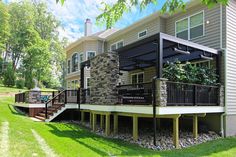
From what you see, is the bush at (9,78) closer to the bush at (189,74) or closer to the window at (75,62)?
the window at (75,62)

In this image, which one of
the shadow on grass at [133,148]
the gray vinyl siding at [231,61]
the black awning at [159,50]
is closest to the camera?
the shadow on grass at [133,148]

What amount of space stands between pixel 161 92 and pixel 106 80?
355cm

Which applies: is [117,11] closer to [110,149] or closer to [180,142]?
[110,149]

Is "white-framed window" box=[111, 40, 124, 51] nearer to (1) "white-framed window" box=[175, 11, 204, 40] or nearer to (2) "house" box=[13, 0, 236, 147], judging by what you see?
(2) "house" box=[13, 0, 236, 147]

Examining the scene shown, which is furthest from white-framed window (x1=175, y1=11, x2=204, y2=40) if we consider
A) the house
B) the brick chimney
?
the brick chimney

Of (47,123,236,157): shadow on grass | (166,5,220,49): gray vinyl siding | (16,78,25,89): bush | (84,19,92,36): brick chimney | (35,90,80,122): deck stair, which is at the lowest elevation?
(47,123,236,157): shadow on grass

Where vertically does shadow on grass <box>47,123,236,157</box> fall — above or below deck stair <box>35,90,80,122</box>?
below

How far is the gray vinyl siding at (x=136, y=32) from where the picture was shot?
1555 cm

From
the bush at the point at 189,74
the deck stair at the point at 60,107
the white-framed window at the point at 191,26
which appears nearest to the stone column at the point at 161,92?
the bush at the point at 189,74

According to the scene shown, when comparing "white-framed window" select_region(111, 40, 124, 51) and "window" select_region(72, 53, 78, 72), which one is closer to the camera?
"white-framed window" select_region(111, 40, 124, 51)

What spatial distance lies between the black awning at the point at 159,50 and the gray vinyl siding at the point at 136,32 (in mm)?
2192

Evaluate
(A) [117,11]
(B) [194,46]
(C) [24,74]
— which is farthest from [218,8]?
(C) [24,74]

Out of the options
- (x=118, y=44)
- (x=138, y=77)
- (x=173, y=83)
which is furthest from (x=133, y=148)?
(x=118, y=44)

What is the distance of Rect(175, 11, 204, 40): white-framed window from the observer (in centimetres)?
1306
